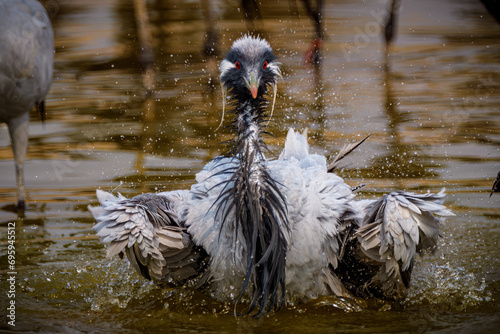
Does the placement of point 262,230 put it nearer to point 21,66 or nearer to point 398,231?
point 398,231

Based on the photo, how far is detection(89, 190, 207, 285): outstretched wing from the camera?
4383 mm

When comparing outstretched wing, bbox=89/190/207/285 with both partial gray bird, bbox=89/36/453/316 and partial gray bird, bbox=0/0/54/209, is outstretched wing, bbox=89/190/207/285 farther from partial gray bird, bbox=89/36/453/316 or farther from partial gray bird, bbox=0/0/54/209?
partial gray bird, bbox=0/0/54/209

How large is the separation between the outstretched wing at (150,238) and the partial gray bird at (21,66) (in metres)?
2.37

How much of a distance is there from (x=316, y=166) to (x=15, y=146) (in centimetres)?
332

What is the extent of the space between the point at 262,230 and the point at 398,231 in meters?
0.80

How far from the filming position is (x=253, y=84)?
443 centimetres

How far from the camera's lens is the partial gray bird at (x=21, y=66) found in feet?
21.8

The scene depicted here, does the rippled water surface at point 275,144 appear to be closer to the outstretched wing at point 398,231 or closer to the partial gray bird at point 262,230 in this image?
the partial gray bird at point 262,230

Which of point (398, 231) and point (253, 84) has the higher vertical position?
point (253, 84)

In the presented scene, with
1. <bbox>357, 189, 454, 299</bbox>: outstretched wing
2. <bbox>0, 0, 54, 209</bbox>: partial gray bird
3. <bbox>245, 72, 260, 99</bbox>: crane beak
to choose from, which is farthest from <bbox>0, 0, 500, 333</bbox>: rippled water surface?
<bbox>245, 72, 260, 99</bbox>: crane beak

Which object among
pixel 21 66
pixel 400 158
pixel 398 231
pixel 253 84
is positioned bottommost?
pixel 398 231

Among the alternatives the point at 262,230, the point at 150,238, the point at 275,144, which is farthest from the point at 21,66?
the point at 262,230

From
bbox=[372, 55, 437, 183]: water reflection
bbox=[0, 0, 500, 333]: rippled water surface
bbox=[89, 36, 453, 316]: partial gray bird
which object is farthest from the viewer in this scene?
bbox=[372, 55, 437, 183]: water reflection

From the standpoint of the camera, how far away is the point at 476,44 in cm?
1309
